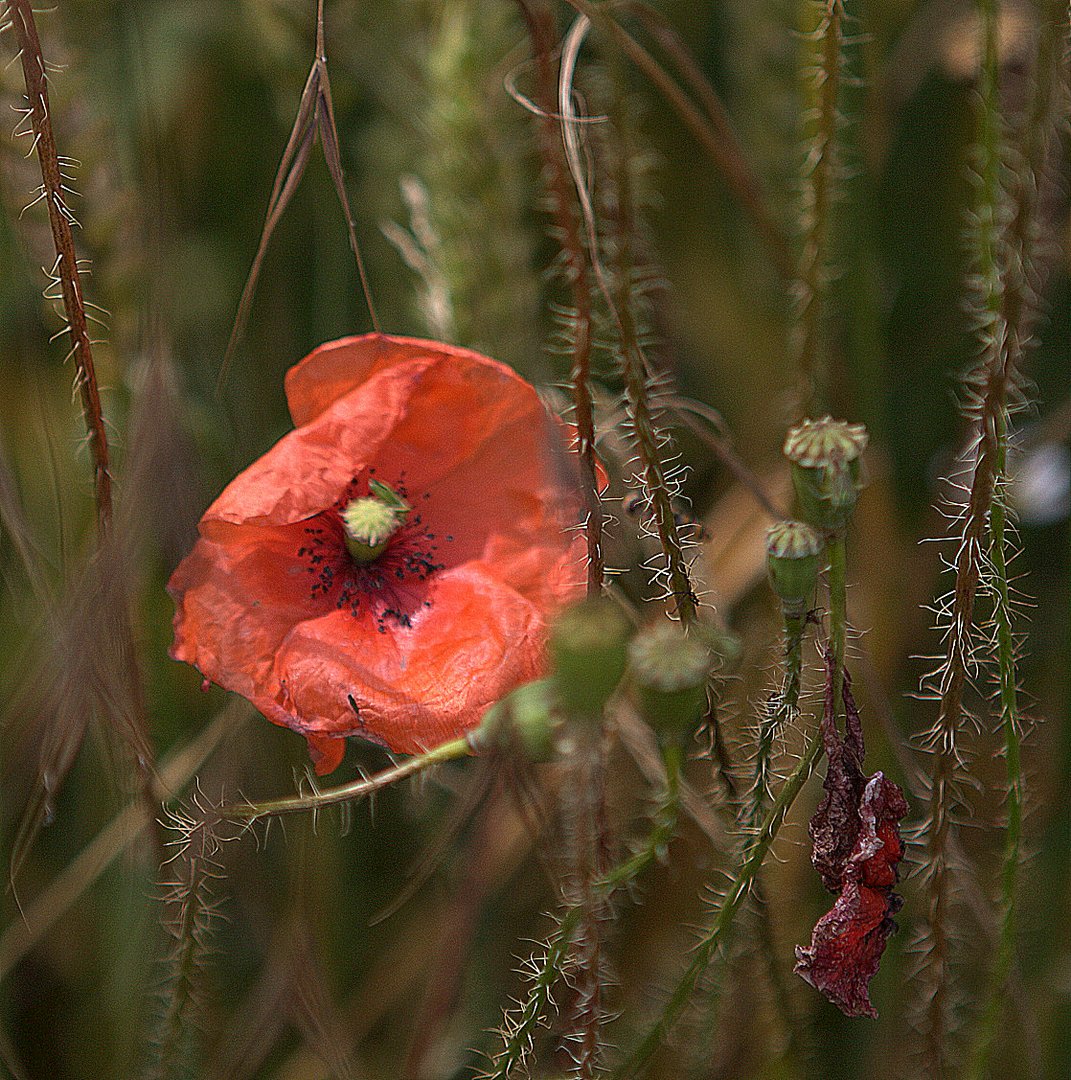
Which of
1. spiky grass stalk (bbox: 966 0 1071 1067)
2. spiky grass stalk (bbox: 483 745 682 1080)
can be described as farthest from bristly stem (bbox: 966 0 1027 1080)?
spiky grass stalk (bbox: 483 745 682 1080)

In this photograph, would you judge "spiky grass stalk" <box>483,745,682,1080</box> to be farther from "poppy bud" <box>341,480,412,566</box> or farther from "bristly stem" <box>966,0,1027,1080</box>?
"poppy bud" <box>341,480,412,566</box>

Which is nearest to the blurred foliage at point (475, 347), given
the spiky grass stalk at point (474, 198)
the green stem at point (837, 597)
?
the spiky grass stalk at point (474, 198)

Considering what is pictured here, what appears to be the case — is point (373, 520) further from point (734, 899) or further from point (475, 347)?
point (734, 899)

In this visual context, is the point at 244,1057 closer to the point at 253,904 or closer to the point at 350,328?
the point at 253,904

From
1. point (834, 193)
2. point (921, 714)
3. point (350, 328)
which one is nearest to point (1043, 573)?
point (921, 714)

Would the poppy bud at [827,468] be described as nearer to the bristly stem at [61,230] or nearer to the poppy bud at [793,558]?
the poppy bud at [793,558]

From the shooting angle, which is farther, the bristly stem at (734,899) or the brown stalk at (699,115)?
the brown stalk at (699,115)

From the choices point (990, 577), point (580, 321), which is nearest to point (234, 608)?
point (580, 321)
